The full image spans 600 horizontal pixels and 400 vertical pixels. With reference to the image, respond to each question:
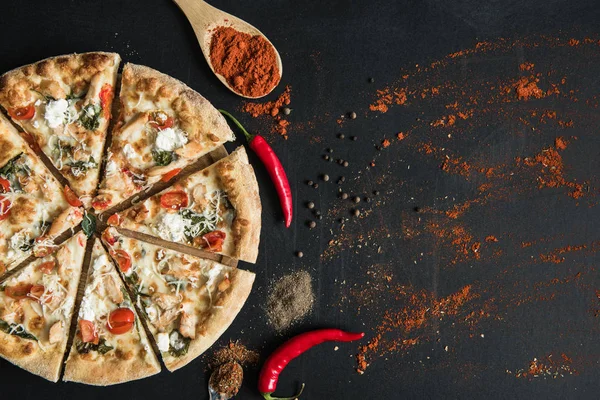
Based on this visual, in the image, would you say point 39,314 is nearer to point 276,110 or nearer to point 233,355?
point 233,355

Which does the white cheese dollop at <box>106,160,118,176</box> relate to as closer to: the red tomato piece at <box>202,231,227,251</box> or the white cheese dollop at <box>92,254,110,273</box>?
the white cheese dollop at <box>92,254,110,273</box>

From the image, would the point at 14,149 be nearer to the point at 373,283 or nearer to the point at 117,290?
the point at 117,290

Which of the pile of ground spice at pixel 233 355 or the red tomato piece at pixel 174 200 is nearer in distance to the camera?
the red tomato piece at pixel 174 200

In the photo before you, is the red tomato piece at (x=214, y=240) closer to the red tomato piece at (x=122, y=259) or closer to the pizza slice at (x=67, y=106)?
the red tomato piece at (x=122, y=259)

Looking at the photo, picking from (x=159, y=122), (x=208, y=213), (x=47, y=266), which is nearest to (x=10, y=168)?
(x=47, y=266)

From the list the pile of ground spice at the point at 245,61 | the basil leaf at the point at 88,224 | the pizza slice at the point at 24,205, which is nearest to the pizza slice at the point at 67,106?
the pizza slice at the point at 24,205

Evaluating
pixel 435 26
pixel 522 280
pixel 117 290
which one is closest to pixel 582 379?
pixel 522 280

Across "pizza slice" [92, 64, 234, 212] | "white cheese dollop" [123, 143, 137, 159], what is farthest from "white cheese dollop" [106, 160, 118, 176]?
"white cheese dollop" [123, 143, 137, 159]
